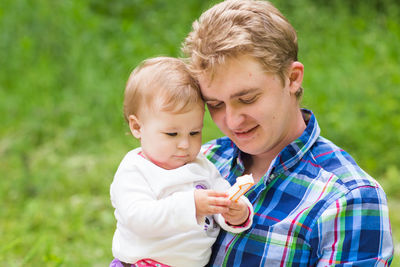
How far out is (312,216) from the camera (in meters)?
1.68

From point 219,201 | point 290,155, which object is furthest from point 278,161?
point 219,201

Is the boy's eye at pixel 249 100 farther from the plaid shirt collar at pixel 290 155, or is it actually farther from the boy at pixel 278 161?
the plaid shirt collar at pixel 290 155

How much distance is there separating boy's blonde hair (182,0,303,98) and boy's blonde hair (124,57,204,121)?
0.06 meters

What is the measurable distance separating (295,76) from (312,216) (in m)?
0.50

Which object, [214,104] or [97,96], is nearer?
[214,104]

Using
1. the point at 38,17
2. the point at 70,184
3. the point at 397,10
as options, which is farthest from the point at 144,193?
the point at 397,10

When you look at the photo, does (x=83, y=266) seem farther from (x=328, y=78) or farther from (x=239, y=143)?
(x=328, y=78)

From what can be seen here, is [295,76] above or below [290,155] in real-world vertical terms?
above

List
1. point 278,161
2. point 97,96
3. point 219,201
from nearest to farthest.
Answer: point 219,201, point 278,161, point 97,96

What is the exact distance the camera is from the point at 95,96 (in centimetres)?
557

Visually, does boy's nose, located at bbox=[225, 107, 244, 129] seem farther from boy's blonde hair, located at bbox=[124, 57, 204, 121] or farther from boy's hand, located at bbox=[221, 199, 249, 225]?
boy's hand, located at bbox=[221, 199, 249, 225]

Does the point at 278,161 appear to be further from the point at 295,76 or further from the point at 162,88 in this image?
the point at 162,88

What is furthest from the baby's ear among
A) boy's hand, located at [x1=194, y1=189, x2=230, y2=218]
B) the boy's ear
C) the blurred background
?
the blurred background

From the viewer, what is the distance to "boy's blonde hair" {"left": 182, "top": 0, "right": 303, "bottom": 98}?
5.78 feet
